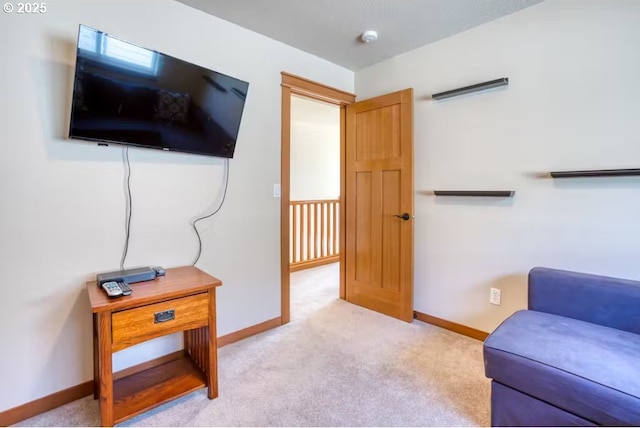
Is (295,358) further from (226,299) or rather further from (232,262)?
(232,262)

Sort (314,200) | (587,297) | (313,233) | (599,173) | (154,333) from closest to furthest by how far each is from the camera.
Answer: (154,333)
(587,297)
(599,173)
(313,233)
(314,200)

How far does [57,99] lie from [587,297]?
2943 millimetres

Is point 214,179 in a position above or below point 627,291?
above

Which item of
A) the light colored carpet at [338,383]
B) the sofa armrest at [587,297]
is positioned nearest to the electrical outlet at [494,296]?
the light colored carpet at [338,383]

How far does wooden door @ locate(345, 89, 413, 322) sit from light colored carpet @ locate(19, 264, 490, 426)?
0.34 meters

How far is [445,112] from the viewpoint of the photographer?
259 cm

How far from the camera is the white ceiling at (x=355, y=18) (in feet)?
Result: 6.75

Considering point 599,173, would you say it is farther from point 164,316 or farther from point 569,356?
point 164,316

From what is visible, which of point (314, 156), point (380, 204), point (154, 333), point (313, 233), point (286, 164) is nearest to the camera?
point (154, 333)

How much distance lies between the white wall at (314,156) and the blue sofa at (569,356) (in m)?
3.75

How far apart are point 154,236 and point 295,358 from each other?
121 cm

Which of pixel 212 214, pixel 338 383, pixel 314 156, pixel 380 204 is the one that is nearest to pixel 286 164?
pixel 212 214

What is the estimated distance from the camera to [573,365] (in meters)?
1.27

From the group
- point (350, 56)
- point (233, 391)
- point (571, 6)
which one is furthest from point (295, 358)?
point (571, 6)
